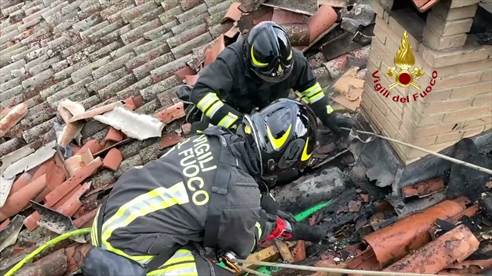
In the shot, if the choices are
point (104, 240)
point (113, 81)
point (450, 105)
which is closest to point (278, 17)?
point (113, 81)

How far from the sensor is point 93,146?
4734 millimetres

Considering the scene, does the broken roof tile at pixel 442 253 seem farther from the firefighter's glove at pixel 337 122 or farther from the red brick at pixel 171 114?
the red brick at pixel 171 114

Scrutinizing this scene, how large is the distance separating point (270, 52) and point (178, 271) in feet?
5.57

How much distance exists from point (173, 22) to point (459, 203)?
3844 mm

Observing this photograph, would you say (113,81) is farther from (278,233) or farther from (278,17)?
Result: (278,233)

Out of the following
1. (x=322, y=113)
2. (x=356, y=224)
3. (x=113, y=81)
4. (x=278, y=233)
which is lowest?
(x=356, y=224)

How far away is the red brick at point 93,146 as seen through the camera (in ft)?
15.5

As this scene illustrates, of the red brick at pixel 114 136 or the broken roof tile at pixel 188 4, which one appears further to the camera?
the broken roof tile at pixel 188 4

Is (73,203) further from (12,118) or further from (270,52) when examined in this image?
(270,52)

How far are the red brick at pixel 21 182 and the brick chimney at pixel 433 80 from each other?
3.23 metres

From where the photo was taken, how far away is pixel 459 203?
3.24 m

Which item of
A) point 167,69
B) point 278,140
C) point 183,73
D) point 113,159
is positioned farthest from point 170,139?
point 278,140

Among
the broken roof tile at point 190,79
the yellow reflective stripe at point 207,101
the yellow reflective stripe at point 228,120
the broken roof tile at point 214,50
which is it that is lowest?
the yellow reflective stripe at point 228,120

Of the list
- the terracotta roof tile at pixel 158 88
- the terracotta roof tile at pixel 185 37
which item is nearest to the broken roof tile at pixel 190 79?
the terracotta roof tile at pixel 158 88
